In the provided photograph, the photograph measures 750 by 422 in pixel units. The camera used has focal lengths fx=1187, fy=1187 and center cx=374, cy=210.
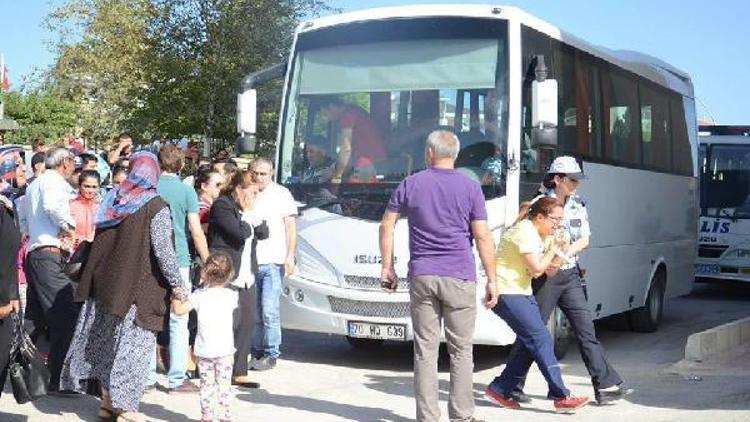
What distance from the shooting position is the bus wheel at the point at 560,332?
1188cm

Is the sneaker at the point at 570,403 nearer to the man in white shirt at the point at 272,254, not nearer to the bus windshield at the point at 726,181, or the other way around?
the man in white shirt at the point at 272,254

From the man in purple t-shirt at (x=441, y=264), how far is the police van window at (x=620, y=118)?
19.0 ft

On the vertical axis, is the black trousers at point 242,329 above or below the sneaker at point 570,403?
above

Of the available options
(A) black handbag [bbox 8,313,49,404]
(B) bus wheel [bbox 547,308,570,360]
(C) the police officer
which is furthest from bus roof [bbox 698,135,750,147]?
(A) black handbag [bbox 8,313,49,404]

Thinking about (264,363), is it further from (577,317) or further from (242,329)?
(577,317)

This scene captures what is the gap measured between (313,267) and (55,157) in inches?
111

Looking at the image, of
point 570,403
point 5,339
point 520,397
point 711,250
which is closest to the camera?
point 5,339

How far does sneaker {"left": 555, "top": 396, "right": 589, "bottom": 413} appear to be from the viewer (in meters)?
8.80

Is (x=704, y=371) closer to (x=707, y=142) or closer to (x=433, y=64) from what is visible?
(x=433, y=64)

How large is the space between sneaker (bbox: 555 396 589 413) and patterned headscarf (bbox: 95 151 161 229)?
338 cm

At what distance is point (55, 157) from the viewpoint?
959cm

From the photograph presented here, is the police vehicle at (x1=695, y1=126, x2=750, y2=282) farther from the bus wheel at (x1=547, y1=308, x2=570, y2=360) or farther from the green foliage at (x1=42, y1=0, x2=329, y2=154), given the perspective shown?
the green foliage at (x1=42, y1=0, x2=329, y2=154)

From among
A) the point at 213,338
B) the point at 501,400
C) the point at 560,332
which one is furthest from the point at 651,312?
the point at 213,338

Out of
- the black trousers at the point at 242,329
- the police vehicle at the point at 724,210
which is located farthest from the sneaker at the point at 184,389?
the police vehicle at the point at 724,210
